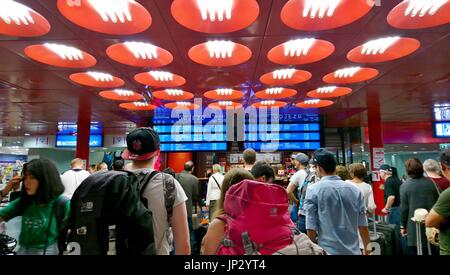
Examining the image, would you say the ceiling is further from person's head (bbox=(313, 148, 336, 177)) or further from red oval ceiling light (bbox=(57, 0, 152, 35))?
person's head (bbox=(313, 148, 336, 177))

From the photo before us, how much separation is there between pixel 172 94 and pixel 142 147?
3.71 metres

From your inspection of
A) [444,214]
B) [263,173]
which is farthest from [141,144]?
[444,214]

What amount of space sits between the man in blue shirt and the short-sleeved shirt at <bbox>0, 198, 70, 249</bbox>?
1.70 metres

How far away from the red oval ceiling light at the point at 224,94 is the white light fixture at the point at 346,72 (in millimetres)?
1668

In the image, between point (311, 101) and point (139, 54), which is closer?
point (139, 54)

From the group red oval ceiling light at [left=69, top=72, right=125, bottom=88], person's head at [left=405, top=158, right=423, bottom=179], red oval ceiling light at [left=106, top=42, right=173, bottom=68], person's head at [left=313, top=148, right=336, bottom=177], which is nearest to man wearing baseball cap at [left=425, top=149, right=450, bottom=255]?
person's head at [left=313, top=148, right=336, bottom=177]

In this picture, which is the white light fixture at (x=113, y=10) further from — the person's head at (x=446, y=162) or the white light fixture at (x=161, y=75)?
the person's head at (x=446, y=162)

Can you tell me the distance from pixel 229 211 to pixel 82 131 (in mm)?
6846

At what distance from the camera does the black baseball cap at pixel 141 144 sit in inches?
55.1

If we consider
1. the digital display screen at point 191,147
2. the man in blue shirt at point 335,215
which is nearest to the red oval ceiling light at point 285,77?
the man in blue shirt at point 335,215

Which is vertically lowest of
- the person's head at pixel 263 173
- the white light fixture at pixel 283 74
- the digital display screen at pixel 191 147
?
the person's head at pixel 263 173

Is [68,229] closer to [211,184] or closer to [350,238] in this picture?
[350,238]

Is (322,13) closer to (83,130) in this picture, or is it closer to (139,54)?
(139,54)

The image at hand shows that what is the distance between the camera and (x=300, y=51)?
10.6ft
